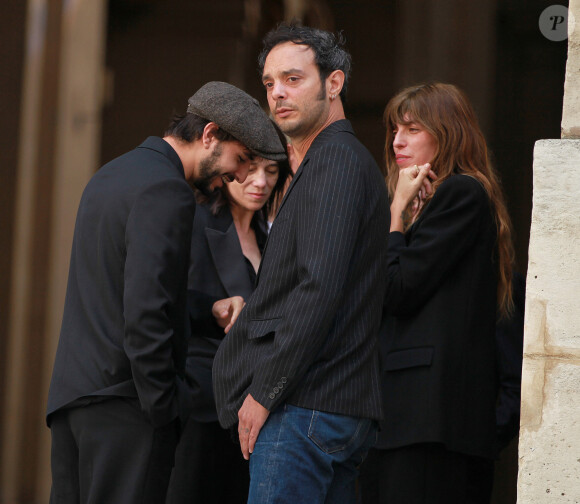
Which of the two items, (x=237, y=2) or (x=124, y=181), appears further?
(x=237, y=2)

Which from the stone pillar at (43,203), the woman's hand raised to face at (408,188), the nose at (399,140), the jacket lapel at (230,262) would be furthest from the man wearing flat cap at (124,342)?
the stone pillar at (43,203)

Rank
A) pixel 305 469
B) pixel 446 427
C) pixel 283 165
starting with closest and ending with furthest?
pixel 305 469, pixel 446 427, pixel 283 165

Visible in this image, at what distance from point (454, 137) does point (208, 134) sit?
0.92 meters

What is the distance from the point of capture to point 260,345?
102 inches

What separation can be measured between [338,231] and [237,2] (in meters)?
2.93

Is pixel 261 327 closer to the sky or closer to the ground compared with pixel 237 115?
closer to the ground

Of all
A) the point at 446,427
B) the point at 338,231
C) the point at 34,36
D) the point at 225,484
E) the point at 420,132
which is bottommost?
the point at 225,484

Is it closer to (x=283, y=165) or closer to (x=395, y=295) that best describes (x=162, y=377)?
(x=395, y=295)

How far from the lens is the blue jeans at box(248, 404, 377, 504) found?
8.00ft

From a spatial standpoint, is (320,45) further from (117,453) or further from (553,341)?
(117,453)

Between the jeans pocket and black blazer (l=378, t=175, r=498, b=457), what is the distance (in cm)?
64


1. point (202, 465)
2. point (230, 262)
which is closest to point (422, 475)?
point (202, 465)

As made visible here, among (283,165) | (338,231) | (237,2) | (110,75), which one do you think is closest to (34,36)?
(110,75)

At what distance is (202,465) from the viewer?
355cm
